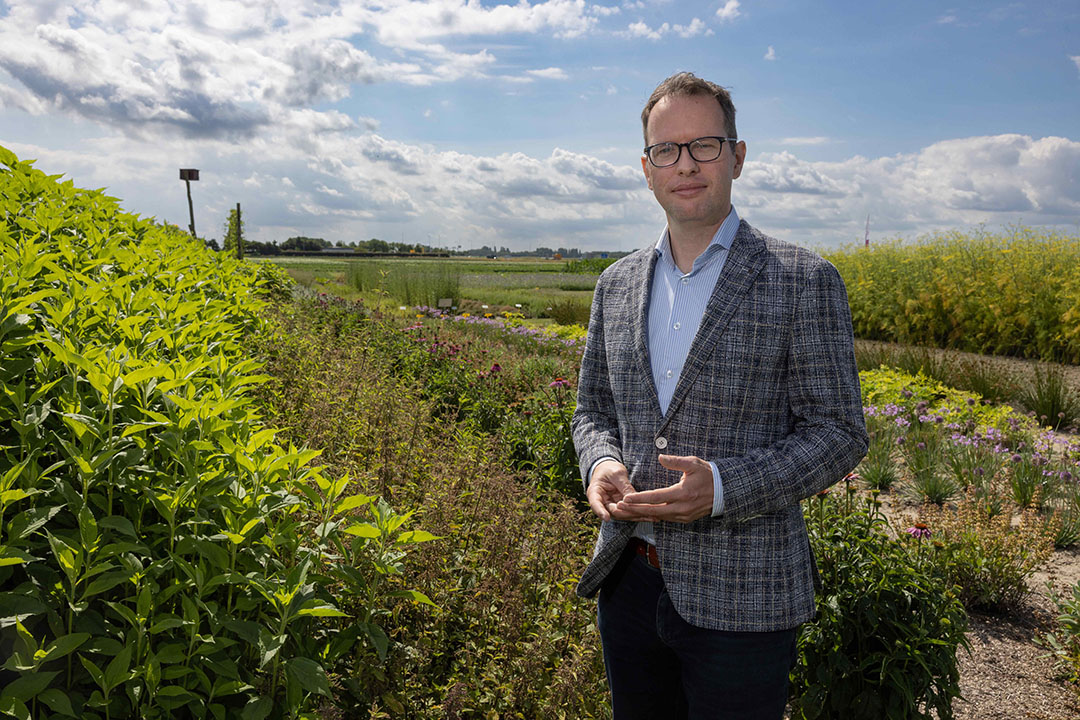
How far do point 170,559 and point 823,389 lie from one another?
1.56 meters

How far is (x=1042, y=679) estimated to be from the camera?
138 inches

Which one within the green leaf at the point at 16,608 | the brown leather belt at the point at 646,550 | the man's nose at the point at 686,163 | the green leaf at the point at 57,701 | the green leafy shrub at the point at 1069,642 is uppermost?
the man's nose at the point at 686,163

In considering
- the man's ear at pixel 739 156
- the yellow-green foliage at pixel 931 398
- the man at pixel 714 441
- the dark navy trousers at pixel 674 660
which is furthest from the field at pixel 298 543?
the yellow-green foliage at pixel 931 398

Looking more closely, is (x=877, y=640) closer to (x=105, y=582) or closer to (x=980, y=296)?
(x=105, y=582)

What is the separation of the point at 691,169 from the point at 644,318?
0.41 m

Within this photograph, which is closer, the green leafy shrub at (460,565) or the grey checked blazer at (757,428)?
the grey checked blazer at (757,428)

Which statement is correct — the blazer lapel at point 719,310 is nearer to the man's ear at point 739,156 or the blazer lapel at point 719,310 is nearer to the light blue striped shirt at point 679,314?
the light blue striped shirt at point 679,314

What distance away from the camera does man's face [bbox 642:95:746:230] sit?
1745mm

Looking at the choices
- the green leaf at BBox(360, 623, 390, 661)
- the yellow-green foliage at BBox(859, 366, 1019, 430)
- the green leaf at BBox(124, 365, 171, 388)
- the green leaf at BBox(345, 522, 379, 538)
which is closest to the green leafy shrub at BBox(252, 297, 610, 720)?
the green leaf at BBox(360, 623, 390, 661)

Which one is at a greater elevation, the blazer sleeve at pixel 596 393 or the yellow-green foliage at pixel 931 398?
the blazer sleeve at pixel 596 393

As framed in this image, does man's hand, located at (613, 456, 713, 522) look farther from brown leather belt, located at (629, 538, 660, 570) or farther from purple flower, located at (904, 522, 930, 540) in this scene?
purple flower, located at (904, 522, 930, 540)

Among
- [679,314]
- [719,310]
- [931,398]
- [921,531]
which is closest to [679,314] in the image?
[679,314]

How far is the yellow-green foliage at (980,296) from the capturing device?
11.7 m

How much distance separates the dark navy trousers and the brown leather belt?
1cm
